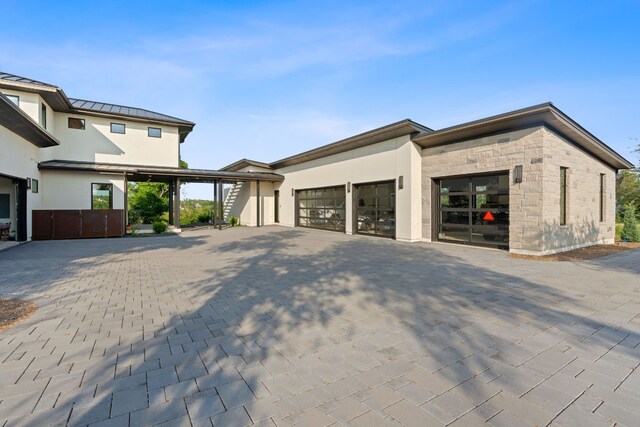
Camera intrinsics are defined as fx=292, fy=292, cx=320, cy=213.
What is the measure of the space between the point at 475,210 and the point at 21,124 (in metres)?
15.8

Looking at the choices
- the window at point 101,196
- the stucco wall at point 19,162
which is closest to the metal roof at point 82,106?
the stucco wall at point 19,162

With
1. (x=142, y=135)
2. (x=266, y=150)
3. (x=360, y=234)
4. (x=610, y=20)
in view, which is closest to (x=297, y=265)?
(x=360, y=234)

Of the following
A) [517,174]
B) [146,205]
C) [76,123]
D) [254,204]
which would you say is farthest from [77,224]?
[517,174]

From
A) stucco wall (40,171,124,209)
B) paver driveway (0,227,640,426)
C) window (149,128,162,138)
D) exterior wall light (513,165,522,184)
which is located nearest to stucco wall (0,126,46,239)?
stucco wall (40,171,124,209)

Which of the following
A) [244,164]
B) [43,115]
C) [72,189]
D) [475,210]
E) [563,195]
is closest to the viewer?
[563,195]

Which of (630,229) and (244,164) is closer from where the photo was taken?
(630,229)

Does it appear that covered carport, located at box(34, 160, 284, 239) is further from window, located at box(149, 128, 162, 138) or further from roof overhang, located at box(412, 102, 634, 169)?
roof overhang, located at box(412, 102, 634, 169)

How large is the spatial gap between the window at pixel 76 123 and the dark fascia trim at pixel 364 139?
11.1m

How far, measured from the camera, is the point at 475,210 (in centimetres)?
1045

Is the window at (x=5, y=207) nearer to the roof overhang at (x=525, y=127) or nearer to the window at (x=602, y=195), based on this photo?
the roof overhang at (x=525, y=127)

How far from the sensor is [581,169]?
10.9 metres

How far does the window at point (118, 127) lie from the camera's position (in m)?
16.4

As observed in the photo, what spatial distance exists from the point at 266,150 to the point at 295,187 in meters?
8.50

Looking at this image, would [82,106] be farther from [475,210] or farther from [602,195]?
[602,195]
